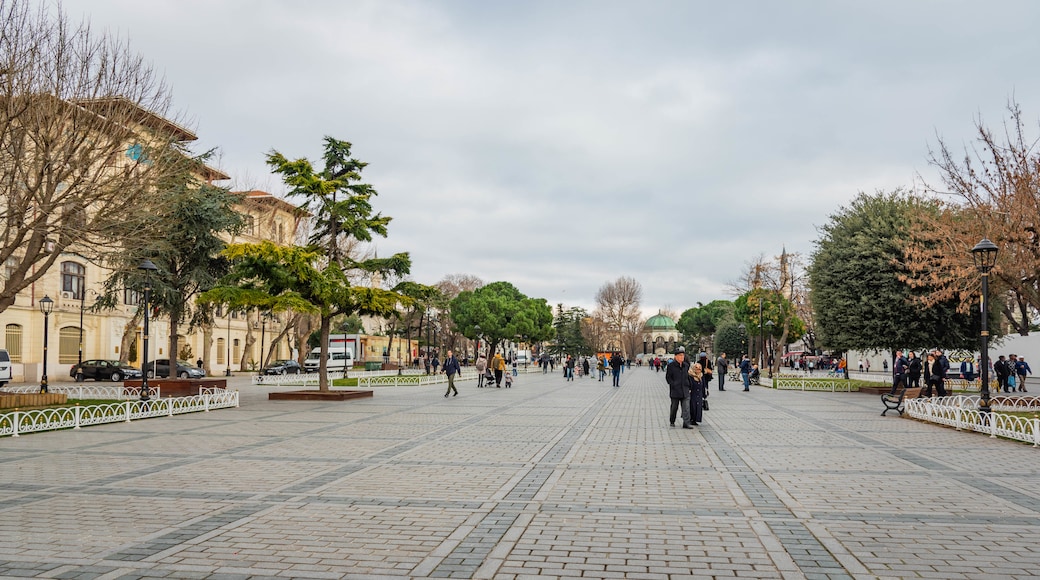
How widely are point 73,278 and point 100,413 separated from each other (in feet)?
95.5

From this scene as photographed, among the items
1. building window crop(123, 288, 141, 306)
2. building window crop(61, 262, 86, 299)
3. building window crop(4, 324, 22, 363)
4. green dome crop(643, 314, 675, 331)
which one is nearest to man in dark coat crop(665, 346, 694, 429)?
building window crop(4, 324, 22, 363)

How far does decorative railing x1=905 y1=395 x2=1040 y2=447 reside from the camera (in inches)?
481

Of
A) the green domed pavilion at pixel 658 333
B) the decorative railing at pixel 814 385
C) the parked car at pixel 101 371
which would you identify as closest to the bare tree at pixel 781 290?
the decorative railing at pixel 814 385

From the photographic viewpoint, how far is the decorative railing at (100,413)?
1349 cm

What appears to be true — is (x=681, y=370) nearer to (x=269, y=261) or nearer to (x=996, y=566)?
(x=996, y=566)

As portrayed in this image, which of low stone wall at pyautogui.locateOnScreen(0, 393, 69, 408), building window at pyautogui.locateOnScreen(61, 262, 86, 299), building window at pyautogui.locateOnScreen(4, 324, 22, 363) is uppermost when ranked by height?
building window at pyautogui.locateOnScreen(61, 262, 86, 299)

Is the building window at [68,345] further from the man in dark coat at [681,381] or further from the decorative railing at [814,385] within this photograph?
the man in dark coat at [681,381]

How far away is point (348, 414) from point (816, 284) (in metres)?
20.8

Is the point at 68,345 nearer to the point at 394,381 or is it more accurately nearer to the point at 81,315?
the point at 81,315

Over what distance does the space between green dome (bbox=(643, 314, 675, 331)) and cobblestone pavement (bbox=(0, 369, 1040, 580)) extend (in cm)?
12109

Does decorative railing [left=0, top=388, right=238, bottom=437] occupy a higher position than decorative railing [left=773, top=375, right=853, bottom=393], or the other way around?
decorative railing [left=0, top=388, right=238, bottom=437]

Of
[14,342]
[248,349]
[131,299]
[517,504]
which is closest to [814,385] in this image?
[517,504]

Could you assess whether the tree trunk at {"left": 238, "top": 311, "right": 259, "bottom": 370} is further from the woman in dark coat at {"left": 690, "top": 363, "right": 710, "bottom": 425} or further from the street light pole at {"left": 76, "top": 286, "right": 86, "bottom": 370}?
the woman in dark coat at {"left": 690, "top": 363, "right": 710, "bottom": 425}

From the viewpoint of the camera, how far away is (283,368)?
4825cm
